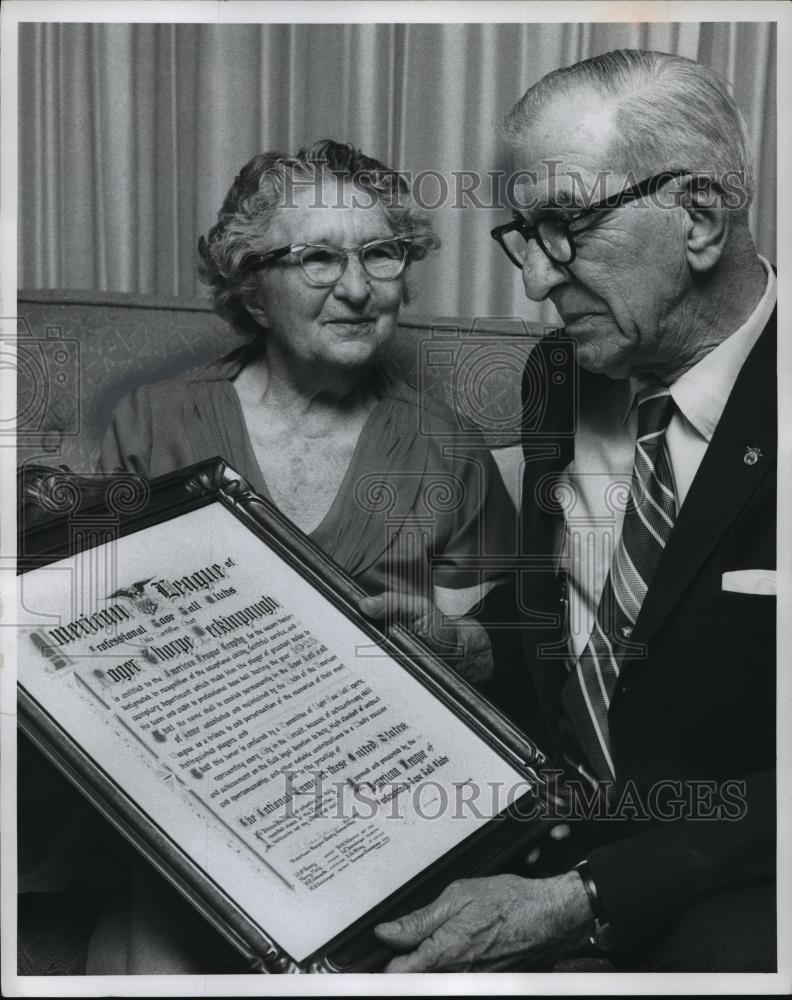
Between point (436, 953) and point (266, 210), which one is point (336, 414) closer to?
point (266, 210)

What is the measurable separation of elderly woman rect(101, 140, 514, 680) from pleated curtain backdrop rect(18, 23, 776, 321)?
0.07m

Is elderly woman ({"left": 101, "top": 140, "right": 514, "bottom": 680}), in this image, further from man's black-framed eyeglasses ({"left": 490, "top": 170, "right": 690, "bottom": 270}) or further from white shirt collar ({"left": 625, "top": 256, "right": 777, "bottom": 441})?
white shirt collar ({"left": 625, "top": 256, "right": 777, "bottom": 441})

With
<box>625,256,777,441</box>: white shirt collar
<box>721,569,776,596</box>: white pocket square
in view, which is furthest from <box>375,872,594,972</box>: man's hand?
<box>625,256,777,441</box>: white shirt collar

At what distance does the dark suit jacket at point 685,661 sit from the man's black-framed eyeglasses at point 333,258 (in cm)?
38

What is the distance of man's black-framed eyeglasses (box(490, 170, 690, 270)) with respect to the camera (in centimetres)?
239

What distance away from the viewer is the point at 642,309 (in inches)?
95.4

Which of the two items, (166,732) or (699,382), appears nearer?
(166,732)

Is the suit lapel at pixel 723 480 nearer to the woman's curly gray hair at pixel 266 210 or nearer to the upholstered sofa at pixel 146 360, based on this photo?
the upholstered sofa at pixel 146 360

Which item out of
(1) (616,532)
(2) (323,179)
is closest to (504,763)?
(1) (616,532)

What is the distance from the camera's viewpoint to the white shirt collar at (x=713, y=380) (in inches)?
96.7

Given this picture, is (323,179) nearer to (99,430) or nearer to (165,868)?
(99,430)

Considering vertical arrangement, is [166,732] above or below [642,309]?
below

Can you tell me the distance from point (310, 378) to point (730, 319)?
36.4 inches

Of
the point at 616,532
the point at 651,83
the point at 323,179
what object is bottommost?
the point at 616,532
